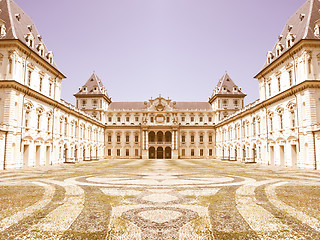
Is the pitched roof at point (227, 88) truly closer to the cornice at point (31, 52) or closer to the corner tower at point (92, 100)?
the corner tower at point (92, 100)

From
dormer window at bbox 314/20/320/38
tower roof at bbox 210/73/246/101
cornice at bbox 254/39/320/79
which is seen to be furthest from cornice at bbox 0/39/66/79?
tower roof at bbox 210/73/246/101

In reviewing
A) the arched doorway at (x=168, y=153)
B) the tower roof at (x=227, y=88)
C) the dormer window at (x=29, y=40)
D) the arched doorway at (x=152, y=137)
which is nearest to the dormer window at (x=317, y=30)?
the dormer window at (x=29, y=40)

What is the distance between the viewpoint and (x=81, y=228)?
6.21m

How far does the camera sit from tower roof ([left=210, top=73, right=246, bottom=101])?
237 feet

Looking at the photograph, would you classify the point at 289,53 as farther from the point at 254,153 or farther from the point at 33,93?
the point at 33,93

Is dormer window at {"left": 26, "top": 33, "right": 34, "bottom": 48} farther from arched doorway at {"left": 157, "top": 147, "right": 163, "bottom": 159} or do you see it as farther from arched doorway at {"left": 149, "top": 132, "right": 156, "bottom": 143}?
arched doorway at {"left": 157, "top": 147, "right": 163, "bottom": 159}

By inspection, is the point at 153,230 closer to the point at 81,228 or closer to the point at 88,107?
the point at 81,228

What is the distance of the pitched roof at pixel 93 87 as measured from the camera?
72438 millimetres

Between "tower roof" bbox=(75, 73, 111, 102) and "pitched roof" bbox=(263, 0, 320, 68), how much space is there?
51300mm

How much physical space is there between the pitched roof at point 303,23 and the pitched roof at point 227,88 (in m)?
34.4

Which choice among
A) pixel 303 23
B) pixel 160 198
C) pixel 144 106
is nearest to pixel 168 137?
pixel 144 106

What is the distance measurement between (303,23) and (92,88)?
58.0m

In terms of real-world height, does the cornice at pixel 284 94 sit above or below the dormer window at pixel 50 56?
below

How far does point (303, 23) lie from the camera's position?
3198 centimetres
